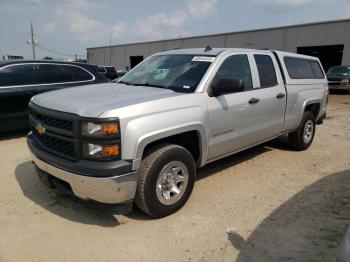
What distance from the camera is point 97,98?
372 centimetres

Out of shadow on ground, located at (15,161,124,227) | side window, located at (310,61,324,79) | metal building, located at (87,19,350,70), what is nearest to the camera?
shadow on ground, located at (15,161,124,227)

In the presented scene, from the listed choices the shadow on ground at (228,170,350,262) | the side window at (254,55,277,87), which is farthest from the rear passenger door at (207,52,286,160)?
the shadow on ground at (228,170,350,262)

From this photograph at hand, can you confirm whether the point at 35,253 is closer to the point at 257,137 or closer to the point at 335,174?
the point at 257,137

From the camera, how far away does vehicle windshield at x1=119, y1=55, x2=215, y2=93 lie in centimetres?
432

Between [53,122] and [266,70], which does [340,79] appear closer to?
[266,70]

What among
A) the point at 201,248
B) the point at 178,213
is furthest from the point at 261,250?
the point at 178,213

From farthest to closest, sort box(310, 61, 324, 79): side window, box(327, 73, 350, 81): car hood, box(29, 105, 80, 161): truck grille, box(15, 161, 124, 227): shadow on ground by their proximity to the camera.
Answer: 1. box(327, 73, 350, 81): car hood
2. box(310, 61, 324, 79): side window
3. box(15, 161, 124, 227): shadow on ground
4. box(29, 105, 80, 161): truck grille

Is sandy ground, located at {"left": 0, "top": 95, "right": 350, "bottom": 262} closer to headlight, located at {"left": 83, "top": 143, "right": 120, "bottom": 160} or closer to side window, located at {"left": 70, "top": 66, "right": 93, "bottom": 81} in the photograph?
headlight, located at {"left": 83, "top": 143, "right": 120, "bottom": 160}

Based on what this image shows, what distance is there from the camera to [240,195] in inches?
180

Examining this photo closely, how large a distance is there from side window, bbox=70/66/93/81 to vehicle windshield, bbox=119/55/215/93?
3.27 m

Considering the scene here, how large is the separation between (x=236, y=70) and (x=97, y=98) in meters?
2.07

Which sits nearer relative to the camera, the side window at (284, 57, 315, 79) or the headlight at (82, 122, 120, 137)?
the headlight at (82, 122, 120, 137)

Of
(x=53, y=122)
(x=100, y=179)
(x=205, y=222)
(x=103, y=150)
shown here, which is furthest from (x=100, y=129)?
(x=205, y=222)

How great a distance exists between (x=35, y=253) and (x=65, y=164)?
85 centimetres
